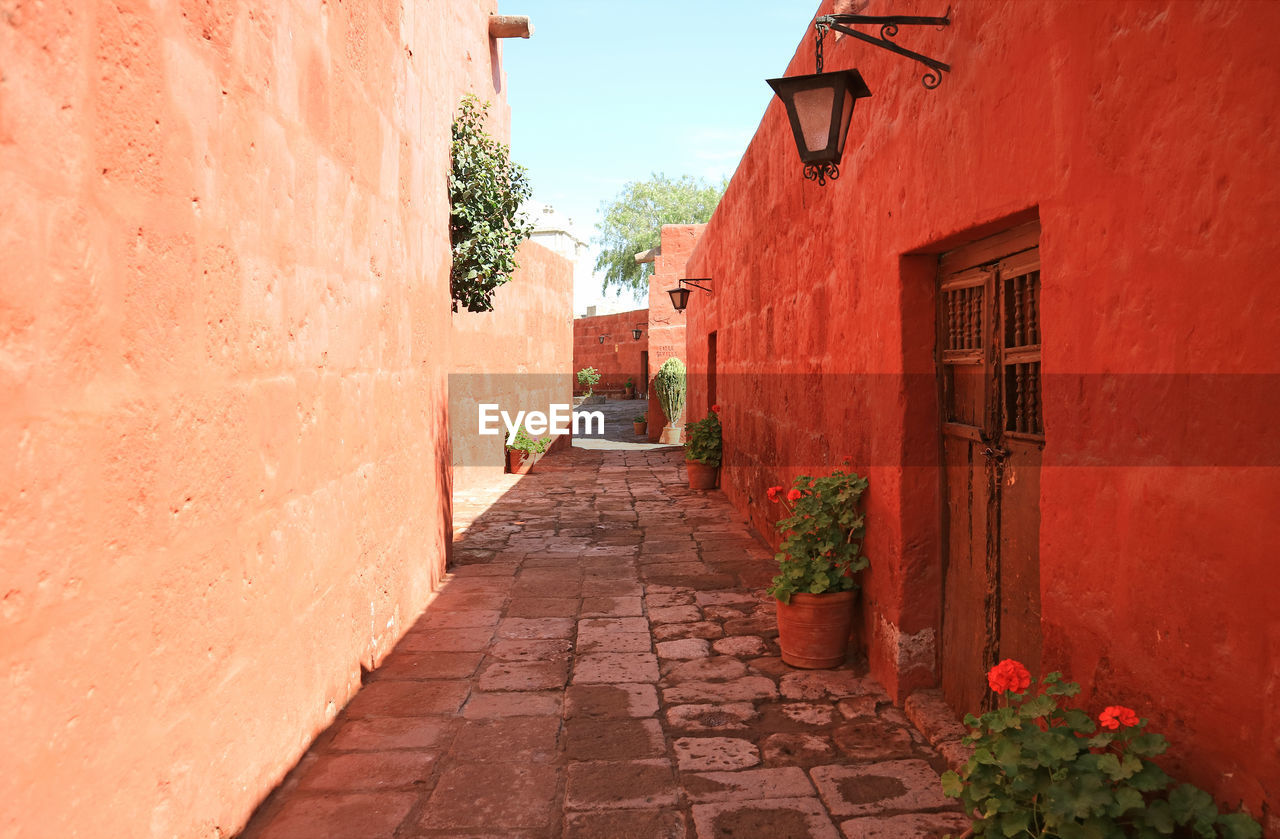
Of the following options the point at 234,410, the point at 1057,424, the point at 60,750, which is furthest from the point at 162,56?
the point at 1057,424

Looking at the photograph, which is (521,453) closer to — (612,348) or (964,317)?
(964,317)

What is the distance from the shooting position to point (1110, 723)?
5.71 feet

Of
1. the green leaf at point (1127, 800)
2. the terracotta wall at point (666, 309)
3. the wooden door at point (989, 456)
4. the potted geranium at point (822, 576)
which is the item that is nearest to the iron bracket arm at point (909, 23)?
the wooden door at point (989, 456)

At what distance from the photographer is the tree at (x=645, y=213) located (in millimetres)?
33000

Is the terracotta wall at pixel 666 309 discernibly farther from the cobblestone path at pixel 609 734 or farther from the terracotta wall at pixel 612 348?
the cobblestone path at pixel 609 734

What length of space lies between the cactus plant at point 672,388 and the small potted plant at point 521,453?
12.6 feet

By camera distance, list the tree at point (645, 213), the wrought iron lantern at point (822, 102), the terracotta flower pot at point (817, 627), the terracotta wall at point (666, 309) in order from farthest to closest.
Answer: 1. the tree at point (645, 213)
2. the terracotta wall at point (666, 309)
3. the terracotta flower pot at point (817, 627)
4. the wrought iron lantern at point (822, 102)

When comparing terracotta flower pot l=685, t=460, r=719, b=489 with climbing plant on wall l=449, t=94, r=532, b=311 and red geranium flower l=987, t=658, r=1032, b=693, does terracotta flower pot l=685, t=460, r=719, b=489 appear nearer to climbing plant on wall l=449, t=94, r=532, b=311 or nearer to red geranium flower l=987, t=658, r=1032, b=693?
climbing plant on wall l=449, t=94, r=532, b=311

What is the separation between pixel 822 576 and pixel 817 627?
23 centimetres

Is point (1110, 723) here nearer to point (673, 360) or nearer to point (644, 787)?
point (644, 787)

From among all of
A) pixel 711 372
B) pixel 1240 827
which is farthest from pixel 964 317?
pixel 711 372

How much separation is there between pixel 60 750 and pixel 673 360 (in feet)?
45.1

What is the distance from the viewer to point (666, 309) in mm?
16359

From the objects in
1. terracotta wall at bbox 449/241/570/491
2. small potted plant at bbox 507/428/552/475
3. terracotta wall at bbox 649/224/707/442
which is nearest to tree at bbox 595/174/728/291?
terracotta wall at bbox 649/224/707/442
